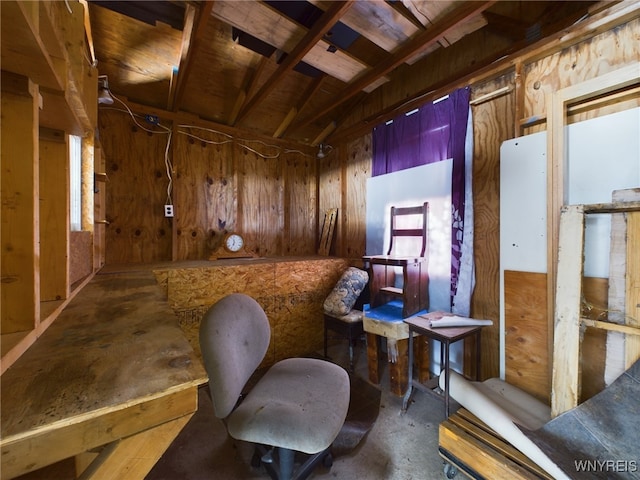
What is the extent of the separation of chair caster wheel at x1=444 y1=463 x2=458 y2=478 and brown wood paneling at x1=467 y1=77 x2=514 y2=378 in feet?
2.69

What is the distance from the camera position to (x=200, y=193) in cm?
293

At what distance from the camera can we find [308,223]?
12.2ft

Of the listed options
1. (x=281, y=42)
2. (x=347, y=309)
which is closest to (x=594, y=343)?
(x=347, y=309)

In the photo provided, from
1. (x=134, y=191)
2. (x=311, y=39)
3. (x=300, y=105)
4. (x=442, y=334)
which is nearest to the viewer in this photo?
(x=442, y=334)

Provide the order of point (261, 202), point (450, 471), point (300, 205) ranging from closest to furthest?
point (450, 471), point (261, 202), point (300, 205)

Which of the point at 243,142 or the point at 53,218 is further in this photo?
the point at 243,142

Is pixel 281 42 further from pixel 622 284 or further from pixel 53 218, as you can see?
pixel 622 284

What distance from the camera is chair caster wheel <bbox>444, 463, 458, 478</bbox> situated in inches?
51.6

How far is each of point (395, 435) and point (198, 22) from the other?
10.3 ft

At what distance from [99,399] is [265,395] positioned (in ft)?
2.47

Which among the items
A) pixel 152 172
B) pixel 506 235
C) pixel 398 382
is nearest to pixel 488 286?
pixel 506 235

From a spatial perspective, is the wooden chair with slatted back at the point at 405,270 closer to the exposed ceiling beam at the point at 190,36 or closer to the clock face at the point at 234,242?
the clock face at the point at 234,242

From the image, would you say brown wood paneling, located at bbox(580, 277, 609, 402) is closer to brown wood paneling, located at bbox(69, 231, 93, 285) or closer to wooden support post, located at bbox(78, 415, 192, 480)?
wooden support post, located at bbox(78, 415, 192, 480)

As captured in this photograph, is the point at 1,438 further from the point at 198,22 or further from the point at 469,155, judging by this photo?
the point at 469,155
